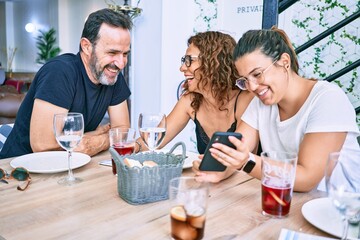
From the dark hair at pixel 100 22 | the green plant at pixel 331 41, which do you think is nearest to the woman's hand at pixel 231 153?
the dark hair at pixel 100 22

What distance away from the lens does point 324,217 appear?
988 millimetres

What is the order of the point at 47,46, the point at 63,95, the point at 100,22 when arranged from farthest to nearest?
the point at 47,46 → the point at 100,22 → the point at 63,95

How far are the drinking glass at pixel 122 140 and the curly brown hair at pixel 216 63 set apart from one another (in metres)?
0.65

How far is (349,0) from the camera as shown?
113 inches

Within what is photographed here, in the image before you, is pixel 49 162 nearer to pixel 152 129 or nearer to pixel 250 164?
pixel 152 129

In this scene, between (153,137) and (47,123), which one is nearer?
(153,137)

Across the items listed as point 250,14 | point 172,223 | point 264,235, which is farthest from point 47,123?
point 250,14

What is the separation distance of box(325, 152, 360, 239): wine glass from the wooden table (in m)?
0.16

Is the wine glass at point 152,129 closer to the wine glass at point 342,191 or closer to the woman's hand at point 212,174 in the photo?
the woman's hand at point 212,174

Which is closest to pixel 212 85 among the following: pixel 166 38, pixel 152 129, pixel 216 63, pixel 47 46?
pixel 216 63

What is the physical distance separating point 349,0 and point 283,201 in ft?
8.00

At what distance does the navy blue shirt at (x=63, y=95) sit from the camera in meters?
1.89

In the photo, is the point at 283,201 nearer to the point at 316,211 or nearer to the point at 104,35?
the point at 316,211

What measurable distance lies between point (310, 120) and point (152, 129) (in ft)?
2.00
